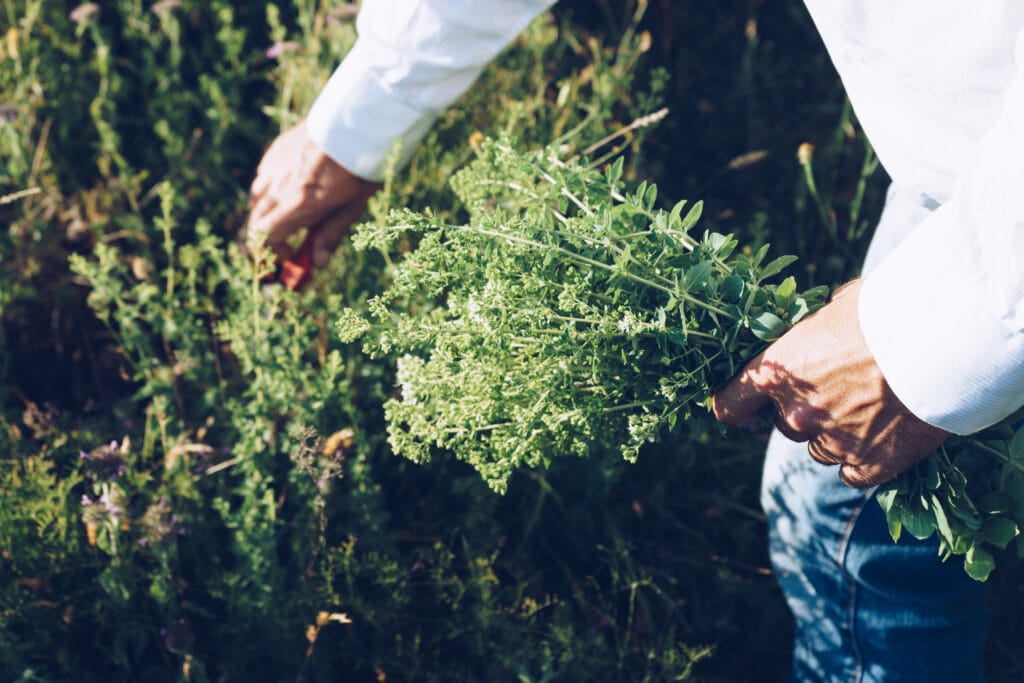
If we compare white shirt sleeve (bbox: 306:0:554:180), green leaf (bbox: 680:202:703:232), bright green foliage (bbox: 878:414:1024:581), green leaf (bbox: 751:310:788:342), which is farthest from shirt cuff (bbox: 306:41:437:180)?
bright green foliage (bbox: 878:414:1024:581)

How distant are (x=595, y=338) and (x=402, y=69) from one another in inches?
33.0

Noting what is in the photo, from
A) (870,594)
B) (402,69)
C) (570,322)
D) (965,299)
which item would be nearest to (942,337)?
(965,299)

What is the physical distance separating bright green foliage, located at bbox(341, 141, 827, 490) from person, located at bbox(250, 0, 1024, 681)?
0.36 feet

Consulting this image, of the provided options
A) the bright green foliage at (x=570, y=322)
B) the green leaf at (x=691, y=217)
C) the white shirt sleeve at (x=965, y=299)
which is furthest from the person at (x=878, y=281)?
the green leaf at (x=691, y=217)

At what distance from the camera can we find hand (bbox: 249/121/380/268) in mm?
1921

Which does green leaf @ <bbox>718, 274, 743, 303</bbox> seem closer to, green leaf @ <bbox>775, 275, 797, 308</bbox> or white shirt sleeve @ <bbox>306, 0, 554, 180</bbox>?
green leaf @ <bbox>775, 275, 797, 308</bbox>

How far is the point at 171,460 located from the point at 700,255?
125 centimetres

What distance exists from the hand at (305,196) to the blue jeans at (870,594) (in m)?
1.18

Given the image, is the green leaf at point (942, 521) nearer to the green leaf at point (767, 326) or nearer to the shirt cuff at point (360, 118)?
the green leaf at point (767, 326)

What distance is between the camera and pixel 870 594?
1.65 metres

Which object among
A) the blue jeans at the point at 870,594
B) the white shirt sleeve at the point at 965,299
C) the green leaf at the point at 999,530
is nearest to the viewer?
the white shirt sleeve at the point at 965,299

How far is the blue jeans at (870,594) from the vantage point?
160 centimetres

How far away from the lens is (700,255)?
1.34 meters

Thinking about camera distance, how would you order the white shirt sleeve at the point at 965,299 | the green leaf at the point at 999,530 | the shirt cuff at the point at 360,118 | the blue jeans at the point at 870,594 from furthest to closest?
1. the shirt cuff at the point at 360,118
2. the blue jeans at the point at 870,594
3. the green leaf at the point at 999,530
4. the white shirt sleeve at the point at 965,299
